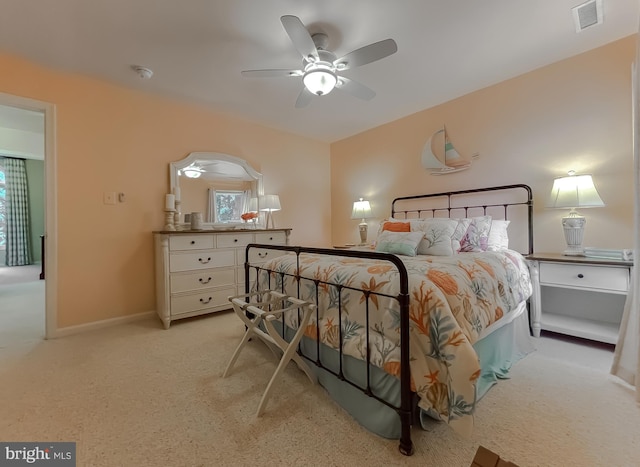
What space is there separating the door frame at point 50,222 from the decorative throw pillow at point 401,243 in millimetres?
2955

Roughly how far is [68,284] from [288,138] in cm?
317

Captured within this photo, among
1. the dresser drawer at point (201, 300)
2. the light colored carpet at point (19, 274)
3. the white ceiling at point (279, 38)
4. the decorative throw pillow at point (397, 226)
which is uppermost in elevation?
the white ceiling at point (279, 38)

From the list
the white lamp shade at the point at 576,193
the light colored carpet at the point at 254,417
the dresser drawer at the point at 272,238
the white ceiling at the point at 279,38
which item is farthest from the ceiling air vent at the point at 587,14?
the dresser drawer at the point at 272,238

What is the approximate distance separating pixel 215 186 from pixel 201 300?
4.66ft

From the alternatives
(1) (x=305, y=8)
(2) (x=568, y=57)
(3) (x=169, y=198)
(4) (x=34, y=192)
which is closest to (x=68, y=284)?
(3) (x=169, y=198)

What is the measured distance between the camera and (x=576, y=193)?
7.29 ft

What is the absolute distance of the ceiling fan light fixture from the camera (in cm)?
203

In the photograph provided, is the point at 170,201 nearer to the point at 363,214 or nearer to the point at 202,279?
the point at 202,279

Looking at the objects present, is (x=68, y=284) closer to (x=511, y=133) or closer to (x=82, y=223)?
(x=82, y=223)

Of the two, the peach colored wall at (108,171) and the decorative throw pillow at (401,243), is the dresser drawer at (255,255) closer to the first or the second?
the peach colored wall at (108,171)

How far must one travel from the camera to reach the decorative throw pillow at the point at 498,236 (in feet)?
8.29

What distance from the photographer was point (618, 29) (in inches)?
83.4

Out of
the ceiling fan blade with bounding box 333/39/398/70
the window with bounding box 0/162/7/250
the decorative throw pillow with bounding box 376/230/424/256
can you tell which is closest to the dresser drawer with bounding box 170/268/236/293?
the decorative throw pillow with bounding box 376/230/424/256

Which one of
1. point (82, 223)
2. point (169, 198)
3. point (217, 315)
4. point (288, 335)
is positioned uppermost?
point (169, 198)
